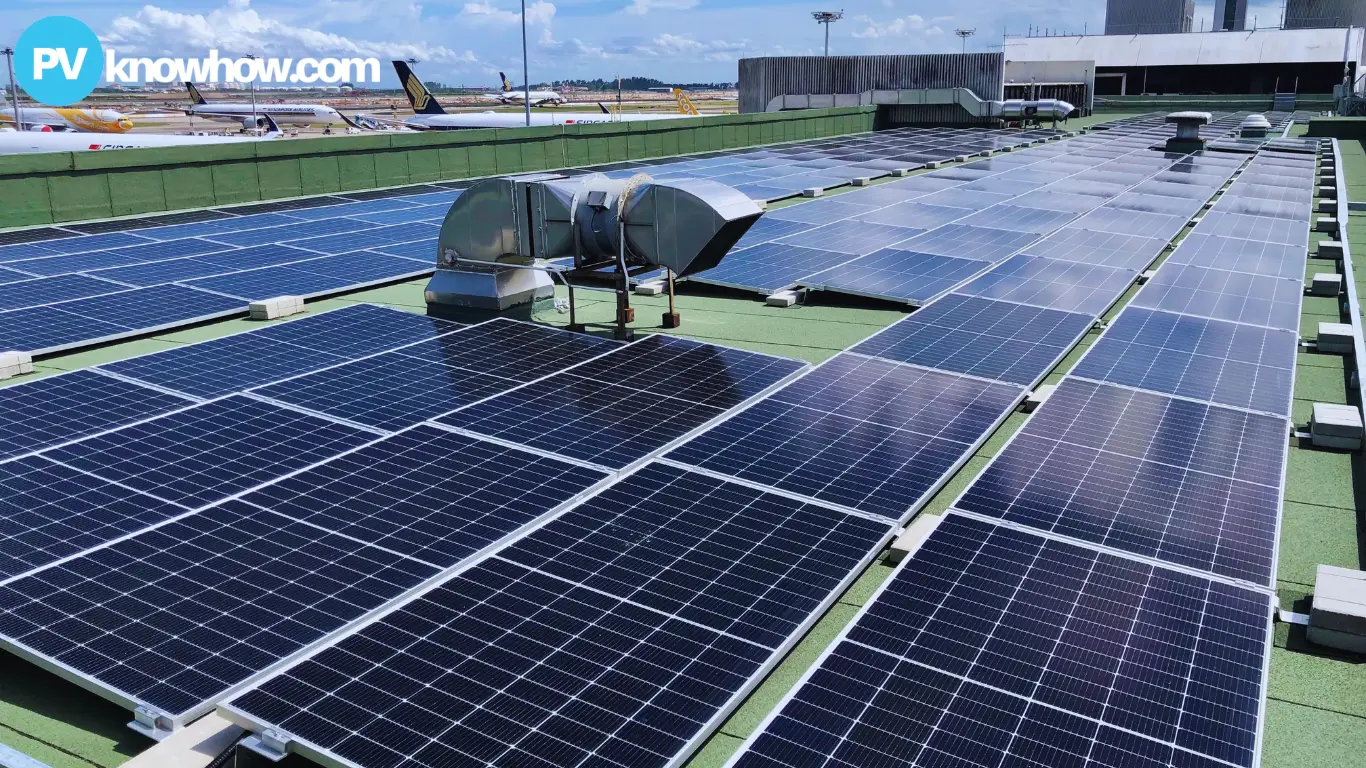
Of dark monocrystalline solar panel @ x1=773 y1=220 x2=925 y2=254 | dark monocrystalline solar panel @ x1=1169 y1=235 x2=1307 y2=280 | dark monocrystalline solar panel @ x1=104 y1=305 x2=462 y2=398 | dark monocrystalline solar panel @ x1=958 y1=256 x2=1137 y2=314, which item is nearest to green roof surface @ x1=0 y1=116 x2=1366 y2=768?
dark monocrystalline solar panel @ x1=104 y1=305 x2=462 y2=398

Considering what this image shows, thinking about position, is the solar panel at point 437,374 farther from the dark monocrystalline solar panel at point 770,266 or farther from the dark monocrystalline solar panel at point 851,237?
the dark monocrystalline solar panel at point 851,237

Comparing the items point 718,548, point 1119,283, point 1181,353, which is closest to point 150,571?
point 718,548

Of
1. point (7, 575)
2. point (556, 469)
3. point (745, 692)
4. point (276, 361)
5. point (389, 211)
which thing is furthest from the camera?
point (389, 211)

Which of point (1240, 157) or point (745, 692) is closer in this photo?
point (745, 692)

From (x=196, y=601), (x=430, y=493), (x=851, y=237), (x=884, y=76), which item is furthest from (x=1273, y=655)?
(x=884, y=76)

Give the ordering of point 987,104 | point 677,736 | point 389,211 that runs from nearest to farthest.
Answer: point 677,736, point 389,211, point 987,104

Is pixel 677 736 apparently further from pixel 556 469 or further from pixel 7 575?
pixel 7 575
